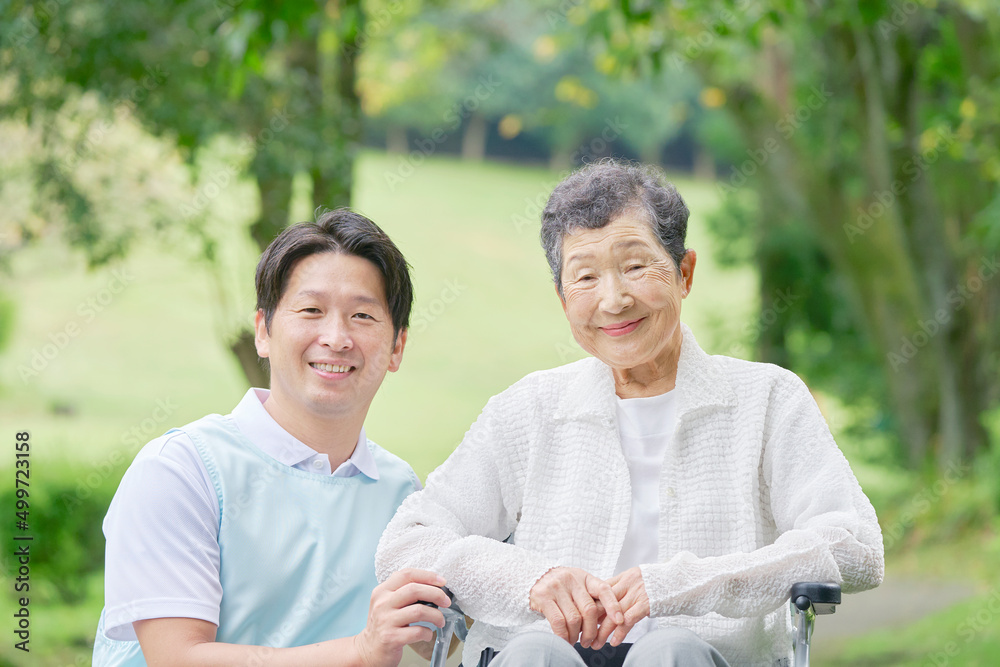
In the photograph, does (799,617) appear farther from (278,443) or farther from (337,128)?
(337,128)

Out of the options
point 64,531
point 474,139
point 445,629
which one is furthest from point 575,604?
point 474,139

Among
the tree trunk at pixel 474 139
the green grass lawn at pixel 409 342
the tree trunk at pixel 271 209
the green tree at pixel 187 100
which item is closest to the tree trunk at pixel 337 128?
the green tree at pixel 187 100

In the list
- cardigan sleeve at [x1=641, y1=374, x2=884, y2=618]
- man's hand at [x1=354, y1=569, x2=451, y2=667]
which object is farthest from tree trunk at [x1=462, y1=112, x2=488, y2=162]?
man's hand at [x1=354, y1=569, x2=451, y2=667]

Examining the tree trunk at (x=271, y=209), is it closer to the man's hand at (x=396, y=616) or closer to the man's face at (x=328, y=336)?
the man's face at (x=328, y=336)

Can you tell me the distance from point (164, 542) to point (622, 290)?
95 centimetres

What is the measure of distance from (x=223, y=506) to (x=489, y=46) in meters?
7.18

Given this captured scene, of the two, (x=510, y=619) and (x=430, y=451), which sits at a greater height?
(x=430, y=451)

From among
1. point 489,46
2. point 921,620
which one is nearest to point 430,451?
point 489,46

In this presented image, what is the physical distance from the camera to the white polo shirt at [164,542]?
5.78 feet

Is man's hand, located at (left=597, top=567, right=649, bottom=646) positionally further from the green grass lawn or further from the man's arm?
the green grass lawn

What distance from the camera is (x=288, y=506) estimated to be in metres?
1.96

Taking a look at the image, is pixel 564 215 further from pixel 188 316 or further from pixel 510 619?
pixel 188 316

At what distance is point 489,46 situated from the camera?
8516 mm

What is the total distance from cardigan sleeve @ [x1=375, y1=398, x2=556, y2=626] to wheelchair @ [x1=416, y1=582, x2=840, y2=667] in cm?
5
